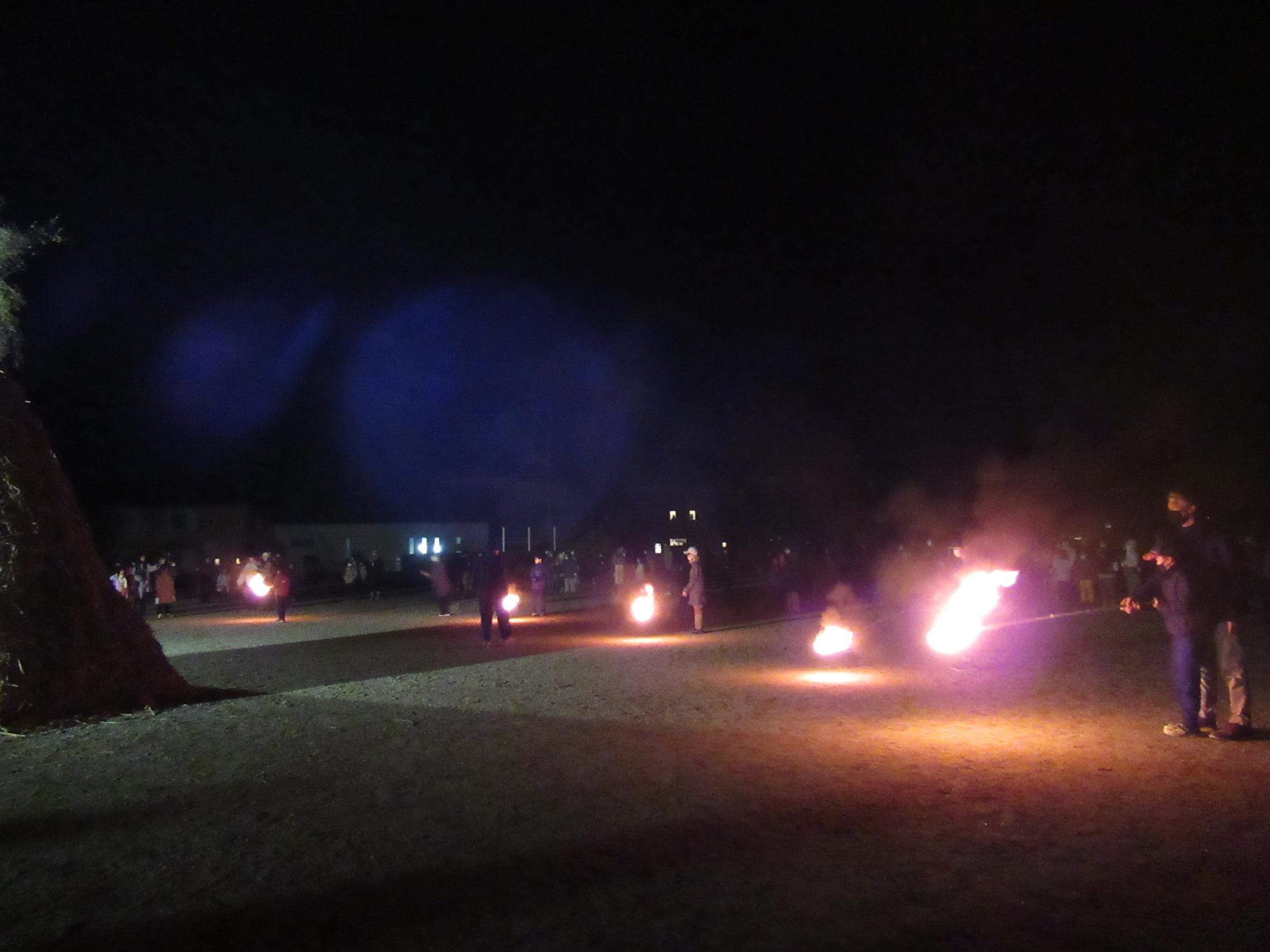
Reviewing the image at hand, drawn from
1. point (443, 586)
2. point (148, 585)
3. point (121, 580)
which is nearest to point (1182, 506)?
point (443, 586)

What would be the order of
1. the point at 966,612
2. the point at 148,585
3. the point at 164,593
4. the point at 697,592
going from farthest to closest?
the point at 148,585 < the point at 164,593 < the point at 697,592 < the point at 966,612

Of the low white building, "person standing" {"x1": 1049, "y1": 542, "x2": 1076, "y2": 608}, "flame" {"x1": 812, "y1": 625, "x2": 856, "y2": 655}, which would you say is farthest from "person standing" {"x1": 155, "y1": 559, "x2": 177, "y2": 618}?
the low white building

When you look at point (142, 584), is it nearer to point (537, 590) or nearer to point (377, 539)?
point (537, 590)

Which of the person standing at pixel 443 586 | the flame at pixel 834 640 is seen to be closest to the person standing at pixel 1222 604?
the flame at pixel 834 640

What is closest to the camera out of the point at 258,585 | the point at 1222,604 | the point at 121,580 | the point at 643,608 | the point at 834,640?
the point at 1222,604

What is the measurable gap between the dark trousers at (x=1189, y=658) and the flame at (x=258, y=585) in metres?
28.1

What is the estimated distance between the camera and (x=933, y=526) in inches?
2473

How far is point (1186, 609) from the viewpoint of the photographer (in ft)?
29.3

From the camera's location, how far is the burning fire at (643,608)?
81.6ft

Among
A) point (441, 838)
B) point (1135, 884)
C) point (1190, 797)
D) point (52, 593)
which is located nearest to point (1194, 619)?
point (1190, 797)

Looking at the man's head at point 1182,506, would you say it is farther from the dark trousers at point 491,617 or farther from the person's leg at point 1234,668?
the dark trousers at point 491,617

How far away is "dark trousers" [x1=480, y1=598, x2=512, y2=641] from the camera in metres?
18.8

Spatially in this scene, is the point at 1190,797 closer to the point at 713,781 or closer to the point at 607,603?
the point at 713,781

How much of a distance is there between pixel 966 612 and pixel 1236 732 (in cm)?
1093
